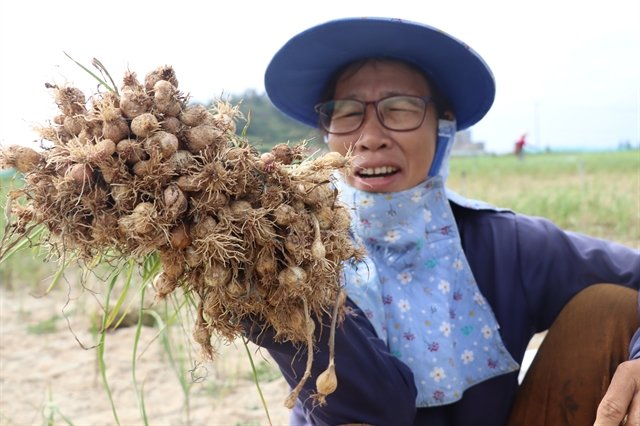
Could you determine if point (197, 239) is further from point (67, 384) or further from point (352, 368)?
point (67, 384)

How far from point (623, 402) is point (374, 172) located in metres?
0.77

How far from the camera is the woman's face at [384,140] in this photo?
1.60 metres

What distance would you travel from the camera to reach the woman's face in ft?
5.24

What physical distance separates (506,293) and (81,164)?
123 centimetres

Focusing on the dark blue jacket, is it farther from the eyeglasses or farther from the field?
the field

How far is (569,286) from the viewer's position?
1.77 m

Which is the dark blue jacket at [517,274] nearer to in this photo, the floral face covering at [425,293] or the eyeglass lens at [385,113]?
the floral face covering at [425,293]

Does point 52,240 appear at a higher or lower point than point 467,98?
lower

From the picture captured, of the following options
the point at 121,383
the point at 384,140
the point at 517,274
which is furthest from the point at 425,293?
the point at 121,383

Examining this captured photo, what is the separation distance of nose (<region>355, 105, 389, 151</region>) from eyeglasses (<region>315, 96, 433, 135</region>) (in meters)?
0.01

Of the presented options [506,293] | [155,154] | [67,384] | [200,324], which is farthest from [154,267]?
[67,384]

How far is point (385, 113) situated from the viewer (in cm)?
163

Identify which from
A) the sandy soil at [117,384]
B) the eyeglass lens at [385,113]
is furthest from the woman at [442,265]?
the sandy soil at [117,384]

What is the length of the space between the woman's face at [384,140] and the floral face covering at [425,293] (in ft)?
0.13
